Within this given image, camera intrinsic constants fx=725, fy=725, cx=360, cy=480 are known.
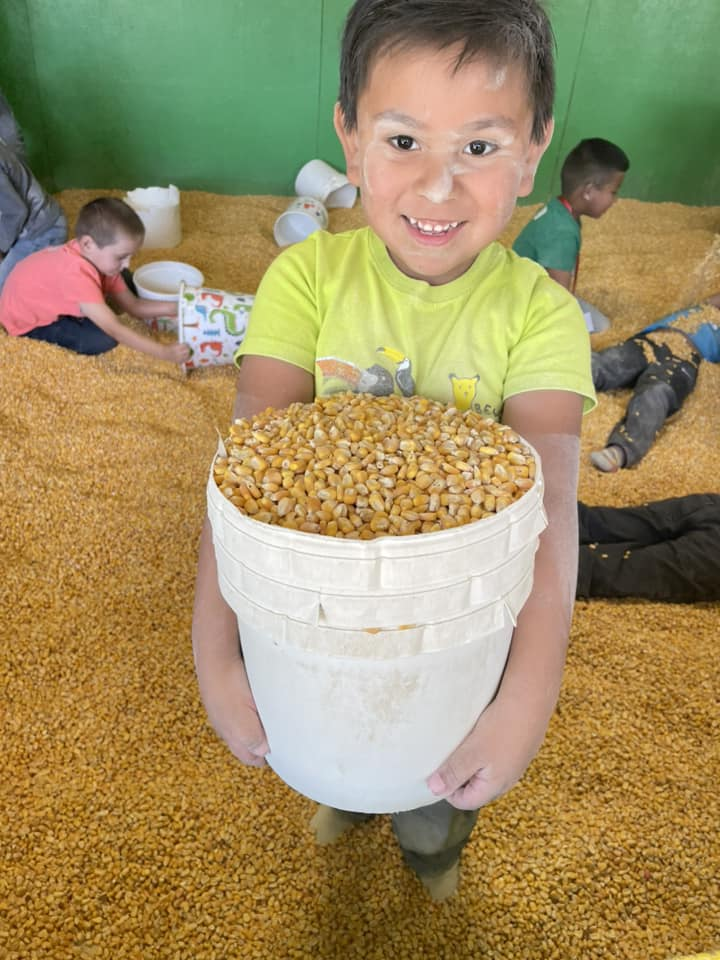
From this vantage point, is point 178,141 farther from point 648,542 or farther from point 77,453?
point 648,542

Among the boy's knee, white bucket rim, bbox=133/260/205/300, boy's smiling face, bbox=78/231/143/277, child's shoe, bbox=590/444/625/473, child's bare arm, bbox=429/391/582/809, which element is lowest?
child's shoe, bbox=590/444/625/473

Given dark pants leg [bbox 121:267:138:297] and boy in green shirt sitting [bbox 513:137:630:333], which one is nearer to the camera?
boy in green shirt sitting [bbox 513:137:630:333]

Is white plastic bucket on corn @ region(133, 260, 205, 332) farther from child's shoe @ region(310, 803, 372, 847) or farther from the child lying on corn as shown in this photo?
child's shoe @ region(310, 803, 372, 847)

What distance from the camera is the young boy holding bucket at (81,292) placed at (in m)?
2.70

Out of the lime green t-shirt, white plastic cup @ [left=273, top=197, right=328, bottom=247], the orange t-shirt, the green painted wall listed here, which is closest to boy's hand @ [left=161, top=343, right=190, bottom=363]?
the orange t-shirt

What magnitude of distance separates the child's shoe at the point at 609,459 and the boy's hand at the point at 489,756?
1.68 meters

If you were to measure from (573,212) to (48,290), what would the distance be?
222 centimetres

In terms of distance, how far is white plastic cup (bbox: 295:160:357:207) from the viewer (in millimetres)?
4184

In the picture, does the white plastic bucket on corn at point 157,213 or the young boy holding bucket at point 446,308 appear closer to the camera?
the young boy holding bucket at point 446,308

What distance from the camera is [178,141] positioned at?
4266 millimetres

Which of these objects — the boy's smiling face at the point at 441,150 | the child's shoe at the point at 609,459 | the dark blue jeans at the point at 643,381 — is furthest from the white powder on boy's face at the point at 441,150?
the dark blue jeans at the point at 643,381

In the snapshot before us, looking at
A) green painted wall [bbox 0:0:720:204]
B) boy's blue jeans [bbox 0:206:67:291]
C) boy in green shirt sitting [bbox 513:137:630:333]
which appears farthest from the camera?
green painted wall [bbox 0:0:720:204]

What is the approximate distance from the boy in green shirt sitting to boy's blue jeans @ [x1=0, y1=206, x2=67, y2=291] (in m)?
2.04

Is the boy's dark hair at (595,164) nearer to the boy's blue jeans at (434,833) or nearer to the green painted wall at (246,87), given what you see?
the green painted wall at (246,87)
